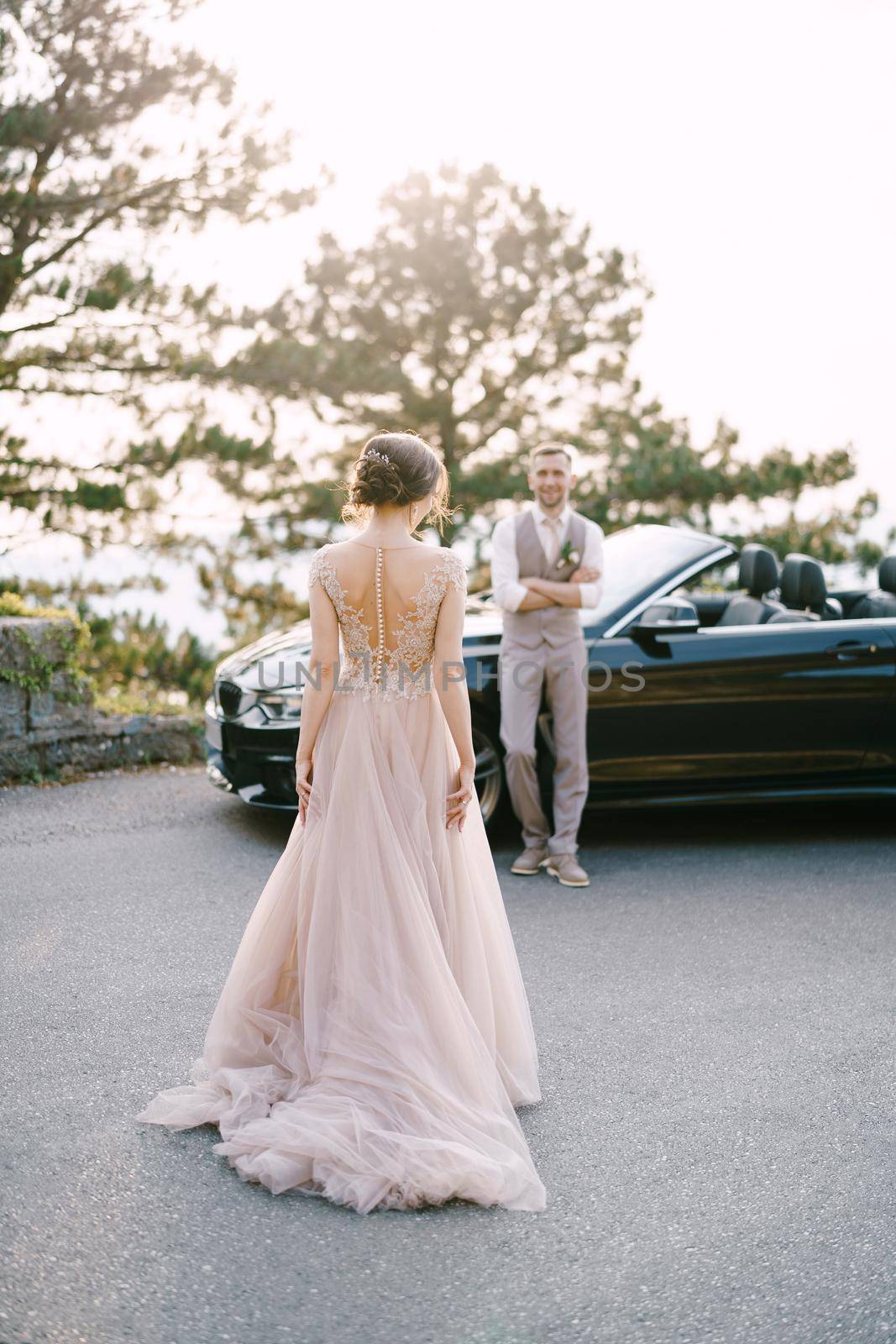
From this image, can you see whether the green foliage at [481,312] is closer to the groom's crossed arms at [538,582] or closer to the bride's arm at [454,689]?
the groom's crossed arms at [538,582]

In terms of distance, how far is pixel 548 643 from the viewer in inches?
233

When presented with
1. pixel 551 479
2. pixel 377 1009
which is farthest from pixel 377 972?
pixel 551 479

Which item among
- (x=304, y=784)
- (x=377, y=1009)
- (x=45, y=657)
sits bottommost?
(x=377, y=1009)

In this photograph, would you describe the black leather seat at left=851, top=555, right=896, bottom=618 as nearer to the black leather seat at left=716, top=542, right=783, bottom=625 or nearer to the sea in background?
the black leather seat at left=716, top=542, right=783, bottom=625

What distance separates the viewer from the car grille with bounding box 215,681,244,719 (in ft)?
20.5

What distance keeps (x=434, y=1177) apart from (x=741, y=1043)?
1.46m

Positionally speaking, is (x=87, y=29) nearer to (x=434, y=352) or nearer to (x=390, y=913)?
(x=434, y=352)

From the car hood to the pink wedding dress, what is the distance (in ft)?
8.50

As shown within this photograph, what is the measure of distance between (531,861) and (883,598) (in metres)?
2.67

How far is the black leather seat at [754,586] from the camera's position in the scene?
22.5 feet

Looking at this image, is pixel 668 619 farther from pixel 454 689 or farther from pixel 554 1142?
pixel 554 1142

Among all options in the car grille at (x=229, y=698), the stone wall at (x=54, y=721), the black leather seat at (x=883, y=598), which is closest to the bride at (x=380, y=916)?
the car grille at (x=229, y=698)

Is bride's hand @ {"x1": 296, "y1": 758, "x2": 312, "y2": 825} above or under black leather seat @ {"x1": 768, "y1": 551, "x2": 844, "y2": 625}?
under

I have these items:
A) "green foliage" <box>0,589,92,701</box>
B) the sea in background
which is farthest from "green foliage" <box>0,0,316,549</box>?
"green foliage" <box>0,589,92,701</box>
